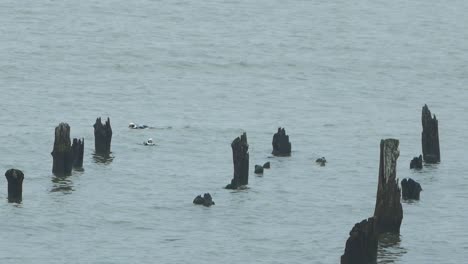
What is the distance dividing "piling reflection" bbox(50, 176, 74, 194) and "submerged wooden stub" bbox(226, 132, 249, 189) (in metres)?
5.46

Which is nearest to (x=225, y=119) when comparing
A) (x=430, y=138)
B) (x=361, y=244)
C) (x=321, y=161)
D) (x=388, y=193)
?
(x=321, y=161)

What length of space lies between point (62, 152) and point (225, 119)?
19372 millimetres

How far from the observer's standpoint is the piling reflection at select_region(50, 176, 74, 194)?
5153cm

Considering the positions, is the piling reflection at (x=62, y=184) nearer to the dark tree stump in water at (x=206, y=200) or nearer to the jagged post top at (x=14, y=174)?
the jagged post top at (x=14, y=174)

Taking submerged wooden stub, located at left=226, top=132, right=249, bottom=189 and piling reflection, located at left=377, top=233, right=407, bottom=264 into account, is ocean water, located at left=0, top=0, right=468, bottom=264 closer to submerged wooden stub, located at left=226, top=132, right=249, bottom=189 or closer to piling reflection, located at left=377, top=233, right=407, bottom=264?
piling reflection, located at left=377, top=233, right=407, bottom=264

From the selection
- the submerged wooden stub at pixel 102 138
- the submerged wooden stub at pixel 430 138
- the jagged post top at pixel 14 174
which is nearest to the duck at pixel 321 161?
the submerged wooden stub at pixel 430 138

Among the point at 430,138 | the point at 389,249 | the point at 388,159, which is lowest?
the point at 389,249

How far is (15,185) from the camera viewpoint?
1912 inches

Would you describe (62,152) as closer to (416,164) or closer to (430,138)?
(416,164)

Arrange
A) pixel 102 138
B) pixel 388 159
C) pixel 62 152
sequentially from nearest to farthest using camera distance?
1. pixel 388 159
2. pixel 62 152
3. pixel 102 138

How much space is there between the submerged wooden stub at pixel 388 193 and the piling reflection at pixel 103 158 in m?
15.2

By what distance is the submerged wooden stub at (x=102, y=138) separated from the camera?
186 ft

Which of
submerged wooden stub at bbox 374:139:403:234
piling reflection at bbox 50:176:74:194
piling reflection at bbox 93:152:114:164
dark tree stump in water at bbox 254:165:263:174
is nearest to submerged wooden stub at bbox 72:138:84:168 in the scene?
piling reflection at bbox 50:176:74:194

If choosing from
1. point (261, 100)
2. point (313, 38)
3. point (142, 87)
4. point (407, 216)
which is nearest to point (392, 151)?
point (407, 216)
